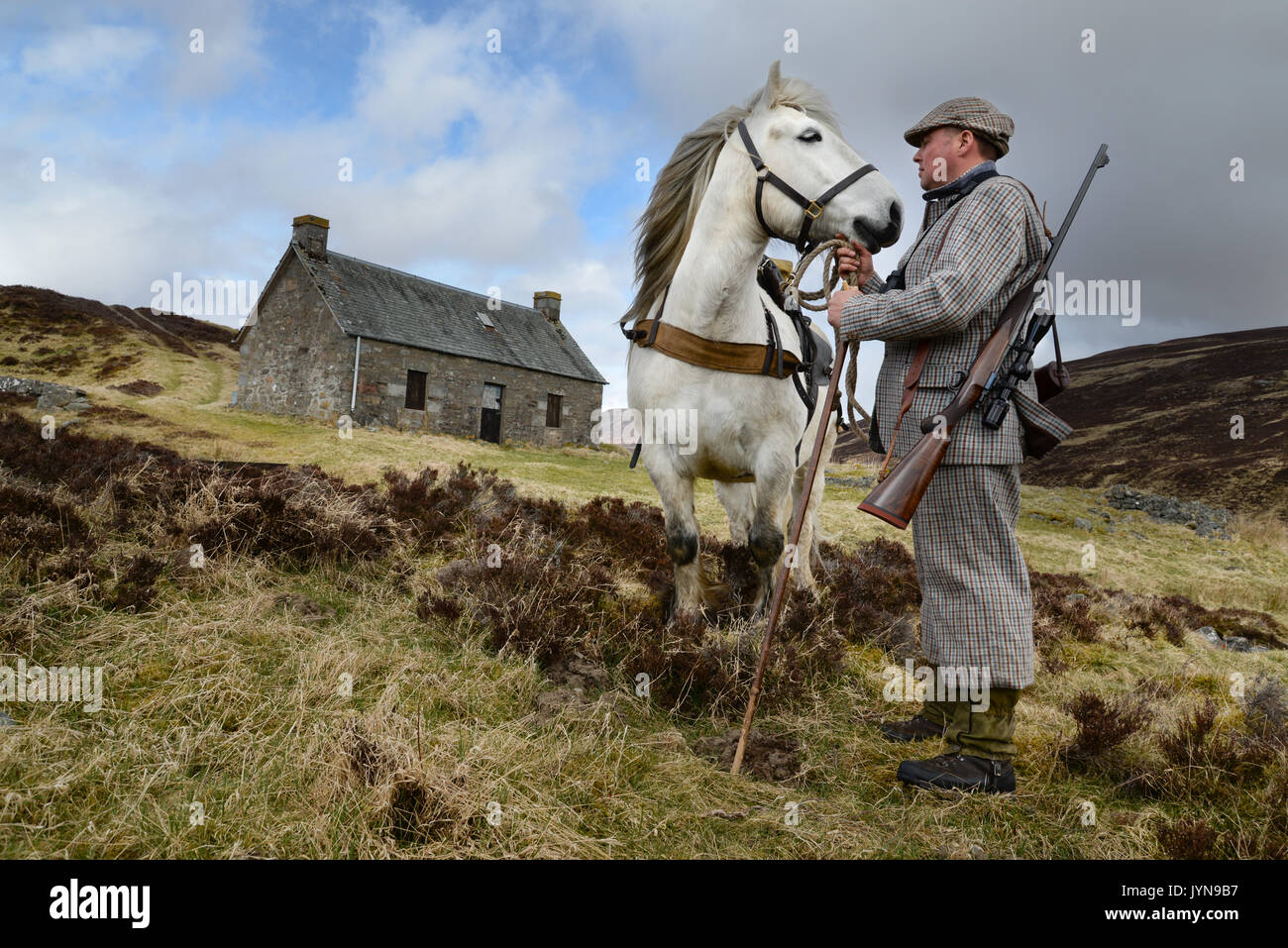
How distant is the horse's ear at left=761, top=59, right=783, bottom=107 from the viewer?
379cm

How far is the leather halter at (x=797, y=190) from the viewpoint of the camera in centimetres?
349

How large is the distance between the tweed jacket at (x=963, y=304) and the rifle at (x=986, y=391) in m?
0.05

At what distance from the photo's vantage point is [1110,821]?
2742 millimetres

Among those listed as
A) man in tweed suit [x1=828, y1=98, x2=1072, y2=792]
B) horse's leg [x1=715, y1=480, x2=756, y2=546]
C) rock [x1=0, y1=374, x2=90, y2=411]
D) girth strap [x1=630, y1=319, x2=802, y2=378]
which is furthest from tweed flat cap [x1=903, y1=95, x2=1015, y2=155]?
rock [x1=0, y1=374, x2=90, y2=411]

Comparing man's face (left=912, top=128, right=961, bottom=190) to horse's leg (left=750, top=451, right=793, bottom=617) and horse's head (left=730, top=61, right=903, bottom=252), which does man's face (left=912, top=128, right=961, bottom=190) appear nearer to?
horse's head (left=730, top=61, right=903, bottom=252)

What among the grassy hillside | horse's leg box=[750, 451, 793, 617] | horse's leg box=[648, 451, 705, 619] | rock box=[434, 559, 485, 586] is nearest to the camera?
the grassy hillside

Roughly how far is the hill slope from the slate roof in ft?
70.8

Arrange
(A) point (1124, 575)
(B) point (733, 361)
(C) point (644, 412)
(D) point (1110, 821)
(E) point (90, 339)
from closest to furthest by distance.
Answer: (D) point (1110, 821) → (B) point (733, 361) → (C) point (644, 412) → (A) point (1124, 575) → (E) point (90, 339)

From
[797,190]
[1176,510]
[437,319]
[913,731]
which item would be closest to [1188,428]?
[1176,510]
